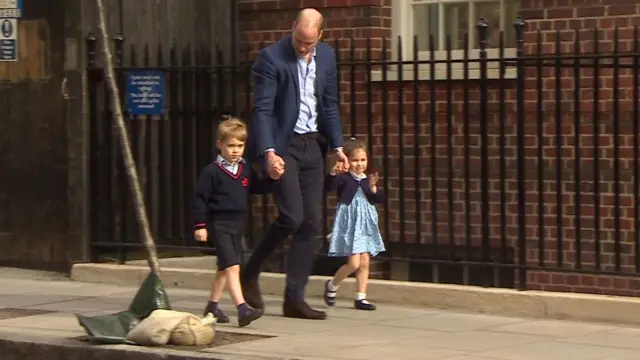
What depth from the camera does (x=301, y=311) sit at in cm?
908

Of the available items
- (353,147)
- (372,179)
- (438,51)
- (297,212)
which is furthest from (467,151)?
(297,212)

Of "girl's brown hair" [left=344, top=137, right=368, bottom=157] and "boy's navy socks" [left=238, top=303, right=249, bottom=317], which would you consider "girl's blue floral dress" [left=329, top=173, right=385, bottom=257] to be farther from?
"boy's navy socks" [left=238, top=303, right=249, bottom=317]

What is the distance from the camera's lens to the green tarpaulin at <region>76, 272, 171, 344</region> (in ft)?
26.7

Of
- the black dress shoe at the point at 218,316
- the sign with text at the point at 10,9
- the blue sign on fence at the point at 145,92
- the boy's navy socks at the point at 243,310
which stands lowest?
the black dress shoe at the point at 218,316

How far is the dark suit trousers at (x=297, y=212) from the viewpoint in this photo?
8711mm

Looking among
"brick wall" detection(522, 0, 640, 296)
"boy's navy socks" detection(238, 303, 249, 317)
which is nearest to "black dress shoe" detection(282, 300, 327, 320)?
"boy's navy socks" detection(238, 303, 249, 317)

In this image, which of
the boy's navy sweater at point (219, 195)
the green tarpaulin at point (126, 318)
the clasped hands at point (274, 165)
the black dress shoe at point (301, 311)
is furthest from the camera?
the black dress shoe at point (301, 311)

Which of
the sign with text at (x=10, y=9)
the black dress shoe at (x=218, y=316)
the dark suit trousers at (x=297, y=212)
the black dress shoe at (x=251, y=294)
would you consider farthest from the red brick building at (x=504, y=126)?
the sign with text at (x=10, y=9)

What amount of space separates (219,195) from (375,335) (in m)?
1.27

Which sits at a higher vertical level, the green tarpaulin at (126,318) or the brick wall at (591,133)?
the brick wall at (591,133)

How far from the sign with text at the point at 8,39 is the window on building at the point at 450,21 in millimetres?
2948

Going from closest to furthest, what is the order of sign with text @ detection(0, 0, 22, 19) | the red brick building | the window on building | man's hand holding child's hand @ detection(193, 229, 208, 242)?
man's hand holding child's hand @ detection(193, 229, 208, 242)
the red brick building
sign with text @ detection(0, 0, 22, 19)
the window on building

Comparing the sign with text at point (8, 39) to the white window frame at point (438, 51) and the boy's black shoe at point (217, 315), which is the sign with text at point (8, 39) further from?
the boy's black shoe at point (217, 315)

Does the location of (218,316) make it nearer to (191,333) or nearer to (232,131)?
(191,333)
